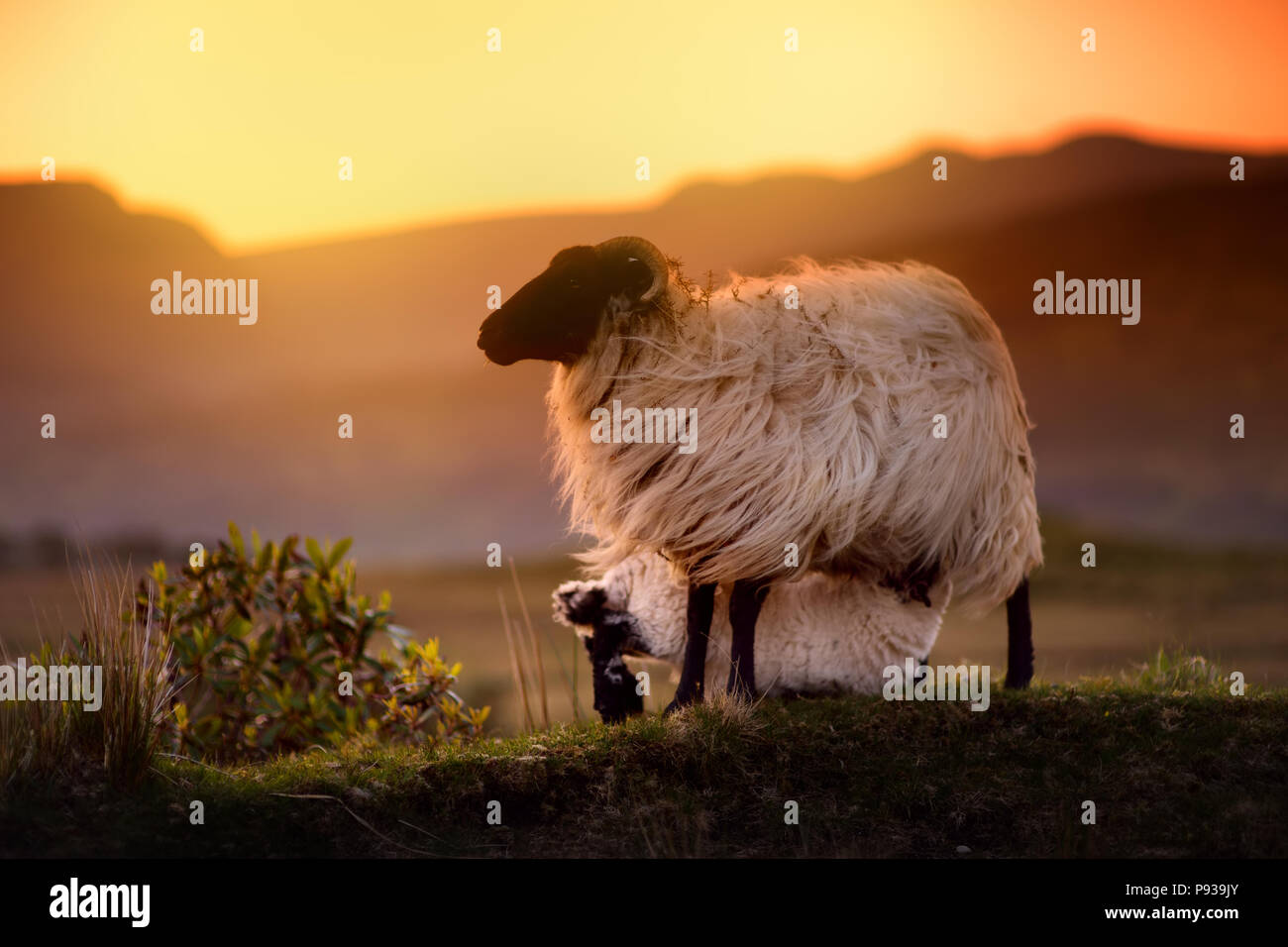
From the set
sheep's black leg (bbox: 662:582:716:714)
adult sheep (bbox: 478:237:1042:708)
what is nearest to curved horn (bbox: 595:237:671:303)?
adult sheep (bbox: 478:237:1042:708)

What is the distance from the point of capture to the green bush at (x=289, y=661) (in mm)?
8922

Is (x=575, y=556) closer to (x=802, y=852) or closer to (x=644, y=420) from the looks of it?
(x=644, y=420)

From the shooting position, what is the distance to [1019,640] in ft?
27.6

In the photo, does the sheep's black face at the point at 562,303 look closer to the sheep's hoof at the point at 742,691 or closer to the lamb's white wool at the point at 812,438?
the lamb's white wool at the point at 812,438

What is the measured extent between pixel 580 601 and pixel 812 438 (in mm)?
2072

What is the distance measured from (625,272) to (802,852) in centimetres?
355

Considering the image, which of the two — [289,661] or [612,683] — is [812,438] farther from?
[289,661]

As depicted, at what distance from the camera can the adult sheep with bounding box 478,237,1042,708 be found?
23.7ft

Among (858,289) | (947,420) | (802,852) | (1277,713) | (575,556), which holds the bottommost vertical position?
(802,852)

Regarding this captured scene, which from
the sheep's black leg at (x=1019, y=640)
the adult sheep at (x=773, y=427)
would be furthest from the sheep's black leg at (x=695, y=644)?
the sheep's black leg at (x=1019, y=640)

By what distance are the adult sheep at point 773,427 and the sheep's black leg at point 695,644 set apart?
0.5 inches

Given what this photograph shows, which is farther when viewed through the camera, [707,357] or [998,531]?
[998,531]

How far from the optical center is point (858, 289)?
8.02 metres
